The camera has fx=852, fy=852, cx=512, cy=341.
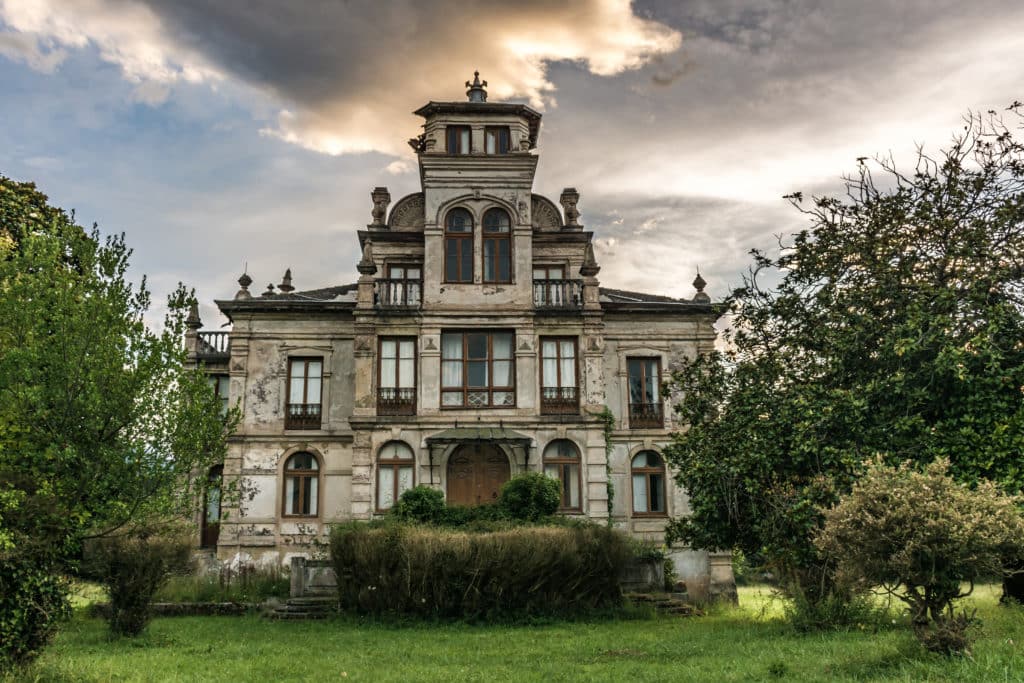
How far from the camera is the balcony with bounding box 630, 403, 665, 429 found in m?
28.5

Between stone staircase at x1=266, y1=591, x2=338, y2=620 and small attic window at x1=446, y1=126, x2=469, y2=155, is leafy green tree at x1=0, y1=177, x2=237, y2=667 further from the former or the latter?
small attic window at x1=446, y1=126, x2=469, y2=155

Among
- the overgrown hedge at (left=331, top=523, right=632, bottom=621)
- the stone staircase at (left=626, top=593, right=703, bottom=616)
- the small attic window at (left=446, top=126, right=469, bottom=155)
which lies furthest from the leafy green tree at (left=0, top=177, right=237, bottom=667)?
the small attic window at (left=446, top=126, right=469, bottom=155)

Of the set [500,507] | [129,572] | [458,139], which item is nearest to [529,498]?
[500,507]

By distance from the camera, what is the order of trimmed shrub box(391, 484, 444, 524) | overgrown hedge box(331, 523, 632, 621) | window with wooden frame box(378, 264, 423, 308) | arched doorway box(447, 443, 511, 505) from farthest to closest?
window with wooden frame box(378, 264, 423, 308), arched doorway box(447, 443, 511, 505), trimmed shrub box(391, 484, 444, 524), overgrown hedge box(331, 523, 632, 621)

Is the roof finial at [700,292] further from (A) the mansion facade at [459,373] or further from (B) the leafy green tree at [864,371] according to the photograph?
(B) the leafy green tree at [864,371]

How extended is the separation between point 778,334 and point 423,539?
32.1 ft

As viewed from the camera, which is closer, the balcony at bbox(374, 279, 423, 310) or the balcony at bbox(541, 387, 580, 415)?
the balcony at bbox(541, 387, 580, 415)

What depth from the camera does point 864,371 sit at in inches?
731

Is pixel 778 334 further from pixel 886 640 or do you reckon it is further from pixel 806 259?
pixel 886 640

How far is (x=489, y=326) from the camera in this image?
2725 centimetres

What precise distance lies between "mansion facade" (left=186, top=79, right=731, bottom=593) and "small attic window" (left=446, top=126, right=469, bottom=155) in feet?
0.16

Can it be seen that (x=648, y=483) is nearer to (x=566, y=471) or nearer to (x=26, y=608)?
(x=566, y=471)

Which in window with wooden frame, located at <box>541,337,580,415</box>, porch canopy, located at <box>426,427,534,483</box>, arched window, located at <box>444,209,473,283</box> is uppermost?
arched window, located at <box>444,209,473,283</box>

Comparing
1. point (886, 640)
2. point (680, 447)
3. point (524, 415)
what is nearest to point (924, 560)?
point (886, 640)
